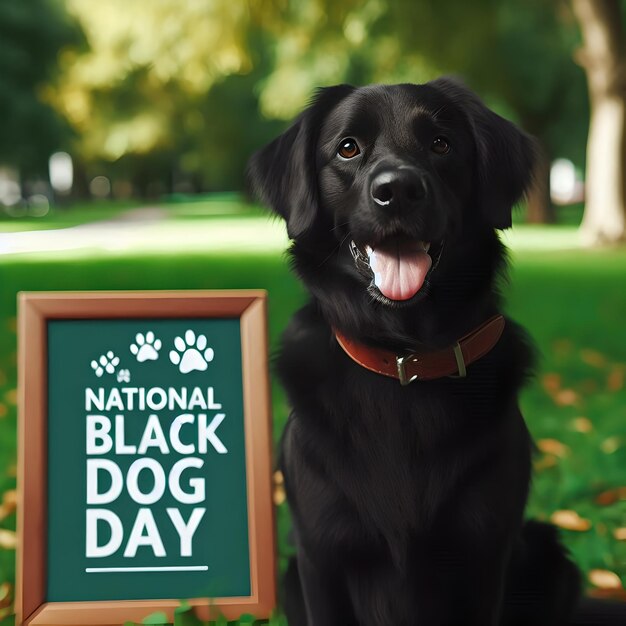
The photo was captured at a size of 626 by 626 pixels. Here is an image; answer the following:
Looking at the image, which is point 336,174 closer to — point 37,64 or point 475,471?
point 475,471

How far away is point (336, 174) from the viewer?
267 cm

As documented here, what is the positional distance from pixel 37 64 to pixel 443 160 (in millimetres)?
25978

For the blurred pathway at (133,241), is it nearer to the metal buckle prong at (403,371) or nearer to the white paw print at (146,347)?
the white paw print at (146,347)

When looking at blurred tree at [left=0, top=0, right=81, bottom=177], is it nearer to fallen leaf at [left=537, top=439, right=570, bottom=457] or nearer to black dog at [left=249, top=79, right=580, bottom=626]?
fallen leaf at [left=537, top=439, right=570, bottom=457]

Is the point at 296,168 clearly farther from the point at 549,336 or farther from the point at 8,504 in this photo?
the point at 549,336

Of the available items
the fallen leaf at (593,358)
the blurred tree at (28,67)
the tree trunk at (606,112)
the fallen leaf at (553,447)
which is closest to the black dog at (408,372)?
the fallen leaf at (553,447)

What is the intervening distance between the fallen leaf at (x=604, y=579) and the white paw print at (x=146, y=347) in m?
1.79

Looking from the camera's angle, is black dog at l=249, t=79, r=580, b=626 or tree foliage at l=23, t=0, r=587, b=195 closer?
black dog at l=249, t=79, r=580, b=626

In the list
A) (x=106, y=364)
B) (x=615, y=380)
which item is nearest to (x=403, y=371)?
(x=106, y=364)

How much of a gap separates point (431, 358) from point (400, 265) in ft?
0.91

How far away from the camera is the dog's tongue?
2494 millimetres

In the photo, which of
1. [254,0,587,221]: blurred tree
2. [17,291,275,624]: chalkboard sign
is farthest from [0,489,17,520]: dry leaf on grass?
[254,0,587,221]: blurred tree

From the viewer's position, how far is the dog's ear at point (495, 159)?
2.61 m

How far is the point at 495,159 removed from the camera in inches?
104
